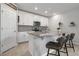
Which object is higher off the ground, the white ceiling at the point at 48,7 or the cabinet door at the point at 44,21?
the white ceiling at the point at 48,7

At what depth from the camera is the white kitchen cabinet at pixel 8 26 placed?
216 cm

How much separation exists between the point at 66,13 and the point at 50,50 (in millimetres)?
996

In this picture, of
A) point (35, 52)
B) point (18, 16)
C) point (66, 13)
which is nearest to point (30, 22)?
point (18, 16)

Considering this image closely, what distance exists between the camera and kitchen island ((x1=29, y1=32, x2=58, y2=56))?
219 cm

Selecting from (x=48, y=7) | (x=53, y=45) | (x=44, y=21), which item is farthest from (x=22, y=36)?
(x=48, y=7)

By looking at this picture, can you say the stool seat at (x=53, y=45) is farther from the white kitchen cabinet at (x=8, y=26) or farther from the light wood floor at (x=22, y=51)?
the white kitchen cabinet at (x=8, y=26)

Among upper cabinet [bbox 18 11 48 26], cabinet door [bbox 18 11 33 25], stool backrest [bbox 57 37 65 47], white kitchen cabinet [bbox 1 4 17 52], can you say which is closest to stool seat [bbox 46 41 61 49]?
stool backrest [bbox 57 37 65 47]

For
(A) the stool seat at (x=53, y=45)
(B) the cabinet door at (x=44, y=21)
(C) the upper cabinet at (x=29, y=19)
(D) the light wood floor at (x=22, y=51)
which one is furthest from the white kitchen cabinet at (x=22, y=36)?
(A) the stool seat at (x=53, y=45)

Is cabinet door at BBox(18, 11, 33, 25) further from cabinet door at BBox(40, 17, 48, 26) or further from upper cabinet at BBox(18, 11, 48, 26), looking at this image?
cabinet door at BBox(40, 17, 48, 26)

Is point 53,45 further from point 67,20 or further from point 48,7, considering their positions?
point 48,7

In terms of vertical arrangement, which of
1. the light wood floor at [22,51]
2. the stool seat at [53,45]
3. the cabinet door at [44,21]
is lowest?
the light wood floor at [22,51]

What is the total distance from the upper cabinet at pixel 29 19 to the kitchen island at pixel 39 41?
283 mm

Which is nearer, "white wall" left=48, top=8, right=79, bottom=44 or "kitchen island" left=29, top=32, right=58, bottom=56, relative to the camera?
"white wall" left=48, top=8, right=79, bottom=44

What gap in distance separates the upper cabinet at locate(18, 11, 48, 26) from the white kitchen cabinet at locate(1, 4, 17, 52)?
0.16 meters
